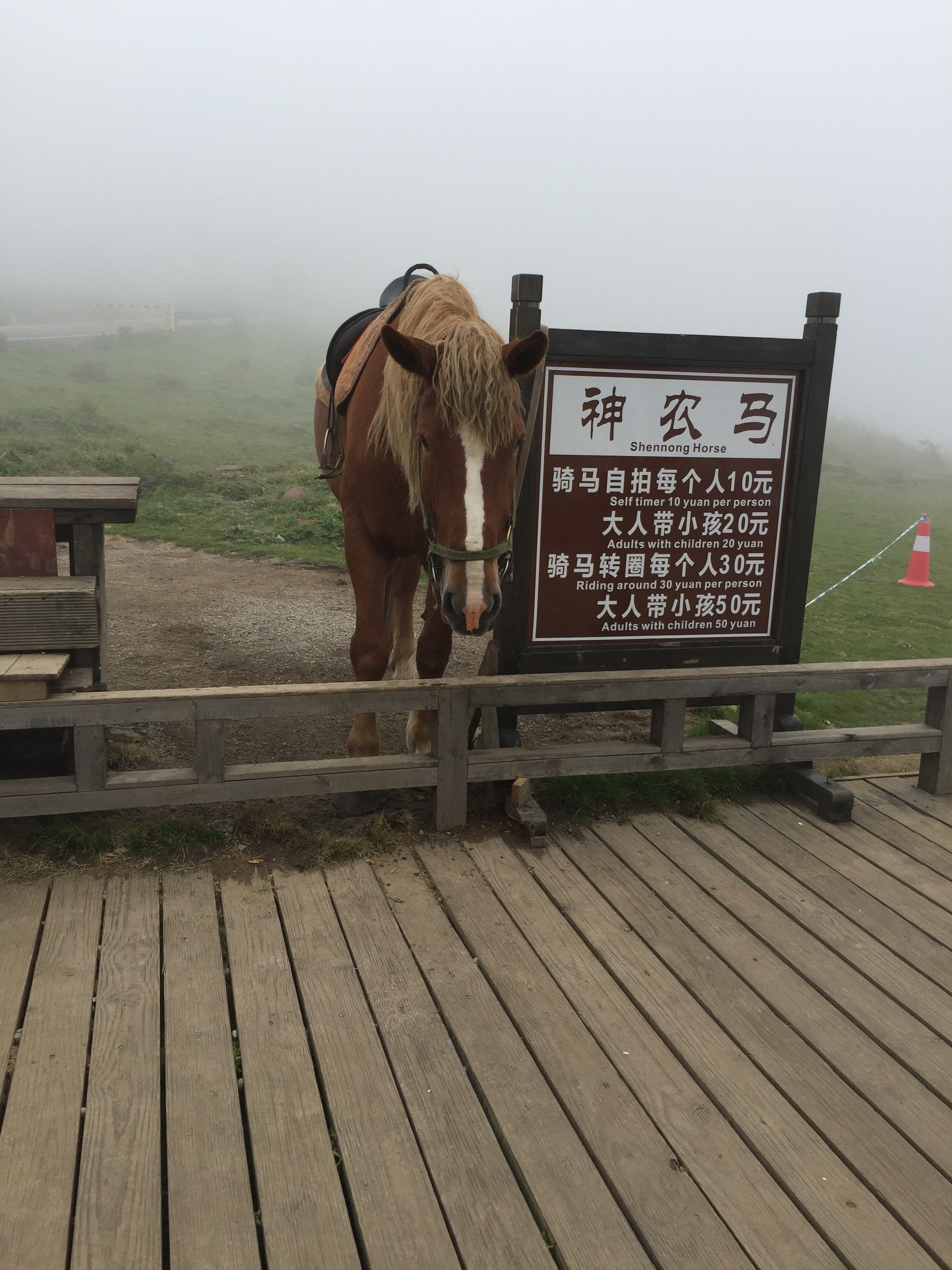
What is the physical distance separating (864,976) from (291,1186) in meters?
1.72

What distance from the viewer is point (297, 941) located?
279cm

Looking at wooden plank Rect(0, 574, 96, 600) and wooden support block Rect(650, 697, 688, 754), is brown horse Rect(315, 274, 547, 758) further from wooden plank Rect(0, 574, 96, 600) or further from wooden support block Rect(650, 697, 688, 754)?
wooden plank Rect(0, 574, 96, 600)

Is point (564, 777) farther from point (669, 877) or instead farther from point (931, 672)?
point (931, 672)

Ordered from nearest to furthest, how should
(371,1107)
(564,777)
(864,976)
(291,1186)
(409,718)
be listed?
(291,1186), (371,1107), (864,976), (564,777), (409,718)

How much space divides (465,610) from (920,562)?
29.6ft

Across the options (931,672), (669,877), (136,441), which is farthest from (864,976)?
(136,441)

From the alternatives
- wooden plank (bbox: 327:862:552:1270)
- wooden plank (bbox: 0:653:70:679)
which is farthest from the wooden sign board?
wooden plank (bbox: 0:653:70:679)

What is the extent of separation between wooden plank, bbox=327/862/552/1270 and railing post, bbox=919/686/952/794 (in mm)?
2496

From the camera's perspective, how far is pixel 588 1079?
2281mm

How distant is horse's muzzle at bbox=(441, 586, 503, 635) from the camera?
9.45 feet

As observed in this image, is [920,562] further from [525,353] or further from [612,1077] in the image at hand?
[612,1077]

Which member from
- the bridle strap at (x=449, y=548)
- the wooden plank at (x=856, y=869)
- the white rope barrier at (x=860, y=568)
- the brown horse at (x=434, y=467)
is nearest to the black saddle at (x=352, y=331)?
the brown horse at (x=434, y=467)

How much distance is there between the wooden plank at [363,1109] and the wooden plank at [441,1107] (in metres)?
0.03

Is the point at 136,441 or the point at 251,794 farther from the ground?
the point at 136,441
